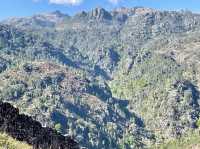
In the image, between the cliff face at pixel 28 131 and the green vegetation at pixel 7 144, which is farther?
the cliff face at pixel 28 131

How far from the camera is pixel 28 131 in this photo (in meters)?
49.6

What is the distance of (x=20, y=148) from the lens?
1341 inches

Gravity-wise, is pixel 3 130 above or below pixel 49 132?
above

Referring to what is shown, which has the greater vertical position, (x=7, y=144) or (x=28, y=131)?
(x=7, y=144)

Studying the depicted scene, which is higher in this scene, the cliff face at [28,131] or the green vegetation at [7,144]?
the green vegetation at [7,144]

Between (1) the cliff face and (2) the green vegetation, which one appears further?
(1) the cliff face

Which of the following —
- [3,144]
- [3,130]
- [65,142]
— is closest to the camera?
[3,144]

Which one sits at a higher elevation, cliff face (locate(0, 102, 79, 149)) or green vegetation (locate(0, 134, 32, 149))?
green vegetation (locate(0, 134, 32, 149))

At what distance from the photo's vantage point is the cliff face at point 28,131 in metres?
42.8

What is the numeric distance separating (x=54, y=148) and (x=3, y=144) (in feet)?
46.5

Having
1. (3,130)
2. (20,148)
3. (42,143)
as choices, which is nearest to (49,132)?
(42,143)

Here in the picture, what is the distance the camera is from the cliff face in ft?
141

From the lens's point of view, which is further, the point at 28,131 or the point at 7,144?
the point at 28,131

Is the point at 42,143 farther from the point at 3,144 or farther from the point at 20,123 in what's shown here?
the point at 3,144
